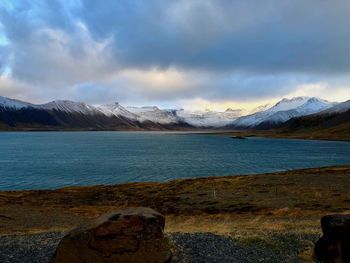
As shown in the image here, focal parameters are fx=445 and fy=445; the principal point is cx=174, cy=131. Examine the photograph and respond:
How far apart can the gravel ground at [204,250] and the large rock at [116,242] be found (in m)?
2.10

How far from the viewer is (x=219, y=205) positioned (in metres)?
43.9

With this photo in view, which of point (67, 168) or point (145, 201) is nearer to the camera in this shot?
point (145, 201)

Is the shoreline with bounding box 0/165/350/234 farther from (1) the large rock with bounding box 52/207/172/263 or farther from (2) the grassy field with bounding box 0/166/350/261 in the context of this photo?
(1) the large rock with bounding box 52/207/172/263

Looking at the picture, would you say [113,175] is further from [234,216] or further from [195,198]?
[234,216]

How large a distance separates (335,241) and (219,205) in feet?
79.3

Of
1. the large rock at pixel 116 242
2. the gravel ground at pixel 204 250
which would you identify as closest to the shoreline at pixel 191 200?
the gravel ground at pixel 204 250

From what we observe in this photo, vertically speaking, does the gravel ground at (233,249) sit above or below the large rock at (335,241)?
below

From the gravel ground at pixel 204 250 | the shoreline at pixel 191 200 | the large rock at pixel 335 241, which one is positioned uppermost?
→ the large rock at pixel 335 241

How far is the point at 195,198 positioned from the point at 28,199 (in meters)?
19.1

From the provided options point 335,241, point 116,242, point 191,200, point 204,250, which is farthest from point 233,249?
point 191,200

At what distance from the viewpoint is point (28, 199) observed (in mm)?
50781

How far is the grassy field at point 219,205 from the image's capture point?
2853 centimetres

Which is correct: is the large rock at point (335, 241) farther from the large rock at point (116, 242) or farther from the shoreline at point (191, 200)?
the shoreline at point (191, 200)

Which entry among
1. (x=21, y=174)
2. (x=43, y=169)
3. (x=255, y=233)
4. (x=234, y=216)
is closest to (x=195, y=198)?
(x=234, y=216)
